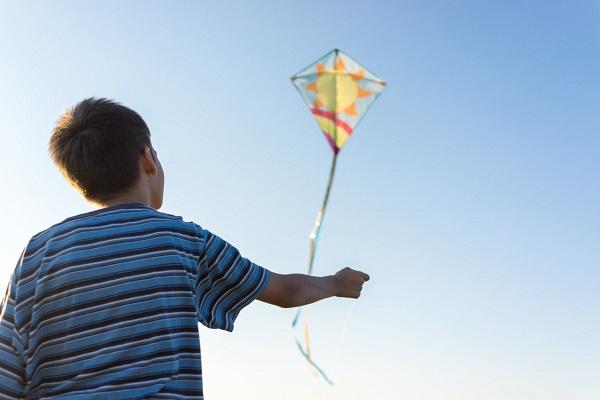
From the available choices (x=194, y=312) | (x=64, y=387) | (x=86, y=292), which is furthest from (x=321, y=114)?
(x=64, y=387)

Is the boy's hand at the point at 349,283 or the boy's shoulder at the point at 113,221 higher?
the boy's shoulder at the point at 113,221

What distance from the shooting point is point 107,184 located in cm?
272

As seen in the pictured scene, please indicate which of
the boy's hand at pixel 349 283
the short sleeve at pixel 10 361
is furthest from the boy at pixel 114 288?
the boy's hand at pixel 349 283

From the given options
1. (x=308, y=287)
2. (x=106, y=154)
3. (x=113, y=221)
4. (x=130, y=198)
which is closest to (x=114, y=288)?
(x=113, y=221)

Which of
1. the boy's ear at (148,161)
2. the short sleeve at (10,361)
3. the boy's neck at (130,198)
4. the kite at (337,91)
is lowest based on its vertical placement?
the short sleeve at (10,361)

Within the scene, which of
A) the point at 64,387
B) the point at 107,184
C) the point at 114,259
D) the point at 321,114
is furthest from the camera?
the point at 321,114

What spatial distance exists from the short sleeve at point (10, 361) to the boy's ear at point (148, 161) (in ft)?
2.42

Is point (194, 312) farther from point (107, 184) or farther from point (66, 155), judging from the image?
point (66, 155)

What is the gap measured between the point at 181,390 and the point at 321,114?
1275mm

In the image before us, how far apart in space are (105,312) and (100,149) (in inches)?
26.7

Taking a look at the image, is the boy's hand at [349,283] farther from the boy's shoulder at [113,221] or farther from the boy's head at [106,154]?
the boy's head at [106,154]

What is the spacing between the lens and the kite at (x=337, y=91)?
290 centimetres

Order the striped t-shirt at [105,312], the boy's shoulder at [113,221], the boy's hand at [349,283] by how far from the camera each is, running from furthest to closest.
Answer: the boy's hand at [349,283] → the boy's shoulder at [113,221] → the striped t-shirt at [105,312]

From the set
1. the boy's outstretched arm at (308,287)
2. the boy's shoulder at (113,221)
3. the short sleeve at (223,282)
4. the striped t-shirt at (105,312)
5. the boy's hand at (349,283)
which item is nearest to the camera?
the striped t-shirt at (105,312)
